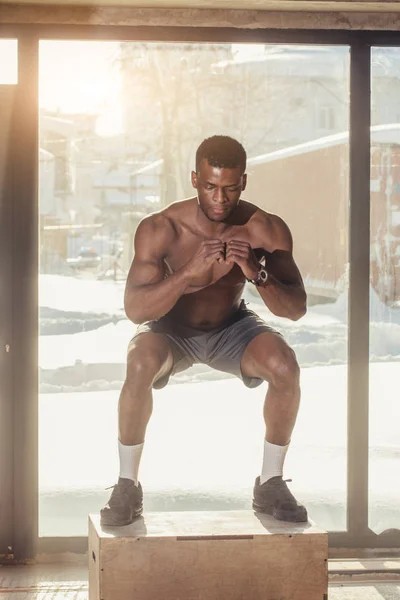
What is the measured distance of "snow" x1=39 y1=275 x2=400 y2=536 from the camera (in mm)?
4371

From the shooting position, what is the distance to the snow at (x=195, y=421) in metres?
4.37

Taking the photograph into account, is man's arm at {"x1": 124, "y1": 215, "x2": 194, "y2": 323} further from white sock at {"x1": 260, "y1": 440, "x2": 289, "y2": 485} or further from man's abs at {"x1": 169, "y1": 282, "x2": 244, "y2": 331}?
white sock at {"x1": 260, "y1": 440, "x2": 289, "y2": 485}

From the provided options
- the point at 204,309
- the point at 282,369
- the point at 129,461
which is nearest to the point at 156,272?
the point at 204,309

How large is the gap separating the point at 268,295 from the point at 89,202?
3.72ft

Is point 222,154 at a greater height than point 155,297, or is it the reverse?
point 222,154

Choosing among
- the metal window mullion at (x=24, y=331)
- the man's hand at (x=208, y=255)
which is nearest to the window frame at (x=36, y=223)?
the metal window mullion at (x=24, y=331)

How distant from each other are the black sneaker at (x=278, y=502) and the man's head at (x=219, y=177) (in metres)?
0.94

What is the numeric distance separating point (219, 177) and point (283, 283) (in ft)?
1.46

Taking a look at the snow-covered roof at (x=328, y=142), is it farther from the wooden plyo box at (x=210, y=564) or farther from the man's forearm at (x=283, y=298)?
the wooden plyo box at (x=210, y=564)

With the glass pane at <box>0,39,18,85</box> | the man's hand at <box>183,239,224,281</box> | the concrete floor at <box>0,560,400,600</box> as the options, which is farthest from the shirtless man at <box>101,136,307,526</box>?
the glass pane at <box>0,39,18,85</box>

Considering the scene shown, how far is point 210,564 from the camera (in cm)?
329

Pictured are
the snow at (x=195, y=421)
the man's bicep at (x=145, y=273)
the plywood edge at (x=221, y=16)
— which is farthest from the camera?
the snow at (x=195, y=421)

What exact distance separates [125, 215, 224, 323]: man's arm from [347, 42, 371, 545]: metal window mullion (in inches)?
38.3

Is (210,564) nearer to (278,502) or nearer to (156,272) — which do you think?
(278,502)
